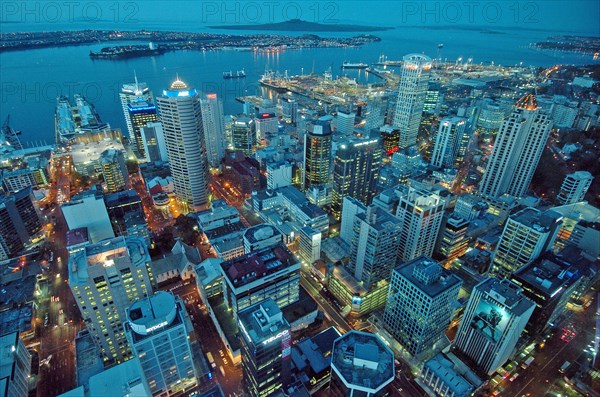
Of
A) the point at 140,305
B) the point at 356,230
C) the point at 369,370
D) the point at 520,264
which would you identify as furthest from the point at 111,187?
the point at 520,264

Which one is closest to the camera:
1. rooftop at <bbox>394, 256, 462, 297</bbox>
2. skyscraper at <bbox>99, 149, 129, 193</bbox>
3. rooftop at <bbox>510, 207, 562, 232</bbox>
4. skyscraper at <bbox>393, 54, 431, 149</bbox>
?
rooftop at <bbox>394, 256, 462, 297</bbox>

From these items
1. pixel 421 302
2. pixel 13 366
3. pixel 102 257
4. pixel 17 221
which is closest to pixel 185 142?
pixel 17 221

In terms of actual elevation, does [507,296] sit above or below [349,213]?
above

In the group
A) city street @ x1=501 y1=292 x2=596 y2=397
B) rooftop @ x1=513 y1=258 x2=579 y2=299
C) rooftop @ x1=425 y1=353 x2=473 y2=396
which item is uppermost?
rooftop @ x1=513 y1=258 x2=579 y2=299

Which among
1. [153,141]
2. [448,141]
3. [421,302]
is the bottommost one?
[421,302]

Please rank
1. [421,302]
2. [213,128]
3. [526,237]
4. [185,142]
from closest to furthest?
[421,302], [526,237], [185,142], [213,128]

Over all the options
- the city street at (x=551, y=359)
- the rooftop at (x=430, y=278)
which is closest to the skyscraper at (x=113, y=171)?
the rooftop at (x=430, y=278)

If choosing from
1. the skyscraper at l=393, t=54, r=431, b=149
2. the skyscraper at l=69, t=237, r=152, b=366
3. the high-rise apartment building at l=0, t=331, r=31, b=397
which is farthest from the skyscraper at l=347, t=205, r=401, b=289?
the skyscraper at l=393, t=54, r=431, b=149

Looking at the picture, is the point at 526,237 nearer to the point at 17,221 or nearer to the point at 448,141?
the point at 448,141

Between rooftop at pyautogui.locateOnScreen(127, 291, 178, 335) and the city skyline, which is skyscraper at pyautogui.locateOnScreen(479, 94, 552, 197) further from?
rooftop at pyautogui.locateOnScreen(127, 291, 178, 335)
